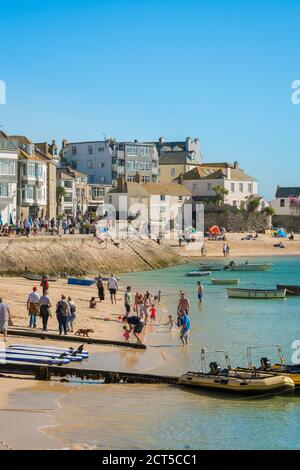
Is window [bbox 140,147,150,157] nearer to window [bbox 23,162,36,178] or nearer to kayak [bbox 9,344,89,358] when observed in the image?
window [bbox 23,162,36,178]

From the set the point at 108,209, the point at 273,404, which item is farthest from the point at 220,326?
the point at 108,209

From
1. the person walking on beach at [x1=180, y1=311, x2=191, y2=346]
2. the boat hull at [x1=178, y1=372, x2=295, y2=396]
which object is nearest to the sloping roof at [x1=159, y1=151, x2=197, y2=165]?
the person walking on beach at [x1=180, y1=311, x2=191, y2=346]

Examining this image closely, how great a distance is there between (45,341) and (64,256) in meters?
37.3

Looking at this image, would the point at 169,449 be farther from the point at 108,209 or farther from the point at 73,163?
the point at 73,163

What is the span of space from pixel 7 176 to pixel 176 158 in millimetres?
57817

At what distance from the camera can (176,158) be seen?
134 meters

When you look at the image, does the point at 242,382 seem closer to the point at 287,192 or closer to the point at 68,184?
the point at 68,184

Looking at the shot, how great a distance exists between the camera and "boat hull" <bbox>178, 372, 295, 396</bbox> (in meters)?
21.9

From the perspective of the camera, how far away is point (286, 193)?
446 ft

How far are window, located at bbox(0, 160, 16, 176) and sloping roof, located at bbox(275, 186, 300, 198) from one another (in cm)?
6522

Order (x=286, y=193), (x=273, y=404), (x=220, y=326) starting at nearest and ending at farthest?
(x=273, y=404) < (x=220, y=326) < (x=286, y=193)

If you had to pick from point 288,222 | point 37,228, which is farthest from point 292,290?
point 288,222

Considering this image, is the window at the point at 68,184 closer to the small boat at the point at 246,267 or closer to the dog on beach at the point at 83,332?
the small boat at the point at 246,267

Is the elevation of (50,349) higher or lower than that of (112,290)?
lower
